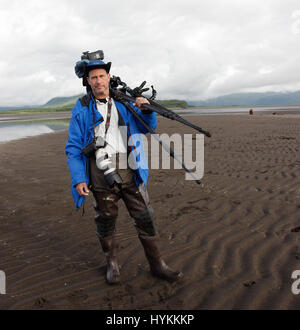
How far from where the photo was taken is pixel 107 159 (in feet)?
10.9

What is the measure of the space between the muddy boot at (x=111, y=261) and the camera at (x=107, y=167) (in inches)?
35.9

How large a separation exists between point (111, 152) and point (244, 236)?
2.94m

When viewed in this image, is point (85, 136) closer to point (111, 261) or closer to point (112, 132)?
point (112, 132)

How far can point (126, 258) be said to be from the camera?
4.28m

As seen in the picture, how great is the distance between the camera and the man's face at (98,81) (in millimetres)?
3258

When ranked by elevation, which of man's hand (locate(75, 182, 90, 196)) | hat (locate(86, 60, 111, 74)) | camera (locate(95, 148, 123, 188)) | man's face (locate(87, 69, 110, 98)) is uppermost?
hat (locate(86, 60, 111, 74))

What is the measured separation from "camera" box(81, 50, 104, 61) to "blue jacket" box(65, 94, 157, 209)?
49 cm

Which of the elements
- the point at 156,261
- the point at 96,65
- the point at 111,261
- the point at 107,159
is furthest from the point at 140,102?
the point at 111,261

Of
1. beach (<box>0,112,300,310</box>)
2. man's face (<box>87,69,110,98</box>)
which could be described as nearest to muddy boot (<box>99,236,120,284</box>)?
beach (<box>0,112,300,310</box>)

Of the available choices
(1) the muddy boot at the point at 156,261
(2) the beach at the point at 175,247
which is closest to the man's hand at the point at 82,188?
(1) the muddy boot at the point at 156,261

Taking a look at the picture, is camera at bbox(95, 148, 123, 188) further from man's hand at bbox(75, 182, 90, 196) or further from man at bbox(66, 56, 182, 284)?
man's hand at bbox(75, 182, 90, 196)

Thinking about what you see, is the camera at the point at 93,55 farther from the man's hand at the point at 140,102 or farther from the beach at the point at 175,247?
the beach at the point at 175,247

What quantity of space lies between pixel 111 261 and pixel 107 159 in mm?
1553

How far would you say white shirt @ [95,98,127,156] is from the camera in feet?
11.1
